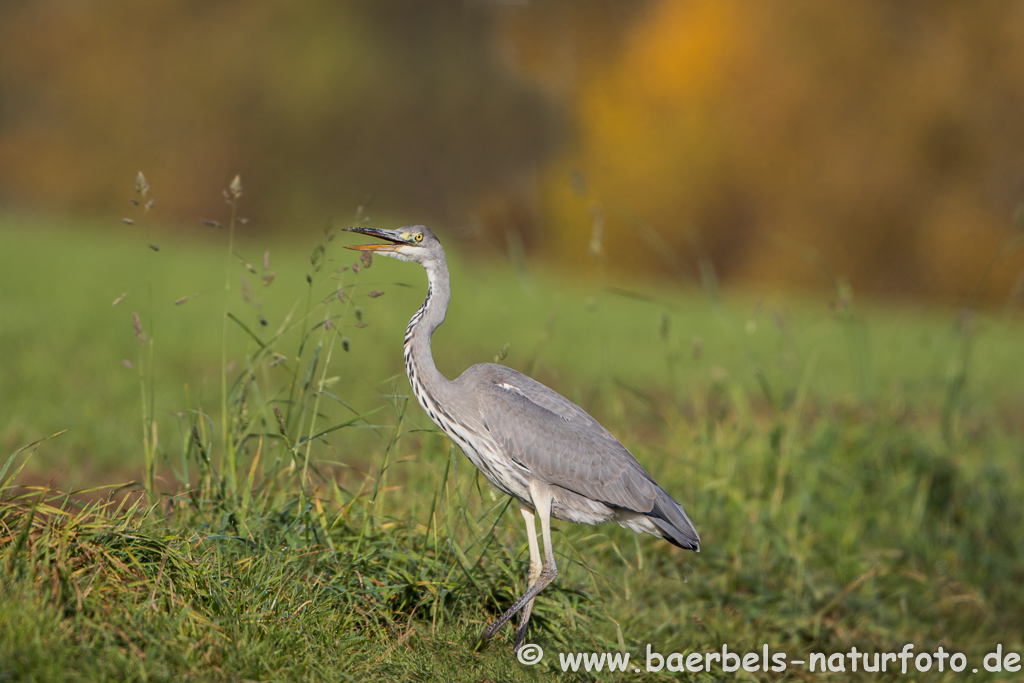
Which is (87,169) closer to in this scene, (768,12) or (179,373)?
(768,12)

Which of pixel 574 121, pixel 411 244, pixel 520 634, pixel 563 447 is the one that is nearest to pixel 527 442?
pixel 563 447

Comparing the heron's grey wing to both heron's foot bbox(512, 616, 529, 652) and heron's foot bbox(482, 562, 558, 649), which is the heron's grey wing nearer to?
heron's foot bbox(482, 562, 558, 649)

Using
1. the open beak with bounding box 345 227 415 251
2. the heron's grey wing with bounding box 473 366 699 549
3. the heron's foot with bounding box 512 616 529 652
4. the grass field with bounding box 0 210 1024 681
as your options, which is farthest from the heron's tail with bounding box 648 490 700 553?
the open beak with bounding box 345 227 415 251

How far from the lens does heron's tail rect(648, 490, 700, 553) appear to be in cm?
432

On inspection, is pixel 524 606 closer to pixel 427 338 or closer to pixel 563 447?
pixel 563 447

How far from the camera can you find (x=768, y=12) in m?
24.4

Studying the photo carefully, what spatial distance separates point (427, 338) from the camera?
167 inches

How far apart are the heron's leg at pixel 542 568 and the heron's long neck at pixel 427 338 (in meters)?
0.63

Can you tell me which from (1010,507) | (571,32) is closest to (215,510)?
(1010,507)

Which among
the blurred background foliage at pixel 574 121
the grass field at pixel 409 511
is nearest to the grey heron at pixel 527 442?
the grass field at pixel 409 511

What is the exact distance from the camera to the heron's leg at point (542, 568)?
3971 mm

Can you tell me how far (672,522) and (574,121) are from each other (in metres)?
24.0

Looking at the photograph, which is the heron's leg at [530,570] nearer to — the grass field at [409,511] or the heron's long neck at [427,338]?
the grass field at [409,511]

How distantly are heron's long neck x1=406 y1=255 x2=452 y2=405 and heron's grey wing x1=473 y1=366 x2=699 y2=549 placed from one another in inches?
8.8
